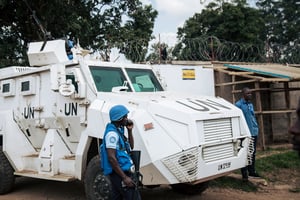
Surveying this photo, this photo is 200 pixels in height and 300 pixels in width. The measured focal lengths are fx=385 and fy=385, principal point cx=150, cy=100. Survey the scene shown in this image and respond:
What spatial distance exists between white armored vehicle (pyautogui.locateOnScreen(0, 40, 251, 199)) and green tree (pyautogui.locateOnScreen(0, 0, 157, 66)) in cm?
391

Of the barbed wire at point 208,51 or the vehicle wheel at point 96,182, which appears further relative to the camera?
the barbed wire at point 208,51

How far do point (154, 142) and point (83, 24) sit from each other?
987 centimetres

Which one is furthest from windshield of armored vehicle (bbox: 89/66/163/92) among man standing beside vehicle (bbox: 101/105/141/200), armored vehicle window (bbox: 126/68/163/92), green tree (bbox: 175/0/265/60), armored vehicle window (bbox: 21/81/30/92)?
green tree (bbox: 175/0/265/60)

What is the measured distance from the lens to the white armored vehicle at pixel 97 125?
484cm

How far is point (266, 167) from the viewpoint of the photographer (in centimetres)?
830

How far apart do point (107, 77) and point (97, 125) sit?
1.04 m

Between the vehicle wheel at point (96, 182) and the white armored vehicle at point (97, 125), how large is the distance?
13mm

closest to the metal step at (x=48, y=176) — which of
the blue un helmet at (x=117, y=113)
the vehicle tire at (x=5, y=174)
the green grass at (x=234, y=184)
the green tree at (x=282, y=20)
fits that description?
the vehicle tire at (x=5, y=174)

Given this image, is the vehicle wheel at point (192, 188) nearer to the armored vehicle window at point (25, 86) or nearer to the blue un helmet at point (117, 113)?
the blue un helmet at point (117, 113)

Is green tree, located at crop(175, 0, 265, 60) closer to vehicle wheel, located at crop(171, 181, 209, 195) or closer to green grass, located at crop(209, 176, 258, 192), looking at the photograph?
green grass, located at crop(209, 176, 258, 192)

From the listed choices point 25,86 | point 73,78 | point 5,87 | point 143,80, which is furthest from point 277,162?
point 5,87

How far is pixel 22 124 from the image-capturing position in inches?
285

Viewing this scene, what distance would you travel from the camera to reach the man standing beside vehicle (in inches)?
149

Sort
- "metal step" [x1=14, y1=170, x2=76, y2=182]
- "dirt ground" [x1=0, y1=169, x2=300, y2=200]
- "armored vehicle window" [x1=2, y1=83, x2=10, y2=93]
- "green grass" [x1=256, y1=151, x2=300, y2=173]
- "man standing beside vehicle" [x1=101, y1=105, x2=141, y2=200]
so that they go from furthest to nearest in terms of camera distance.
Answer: "green grass" [x1=256, y1=151, x2=300, y2=173] < "armored vehicle window" [x1=2, y1=83, x2=10, y2=93] < "dirt ground" [x1=0, y1=169, x2=300, y2=200] < "metal step" [x1=14, y1=170, x2=76, y2=182] < "man standing beside vehicle" [x1=101, y1=105, x2=141, y2=200]
